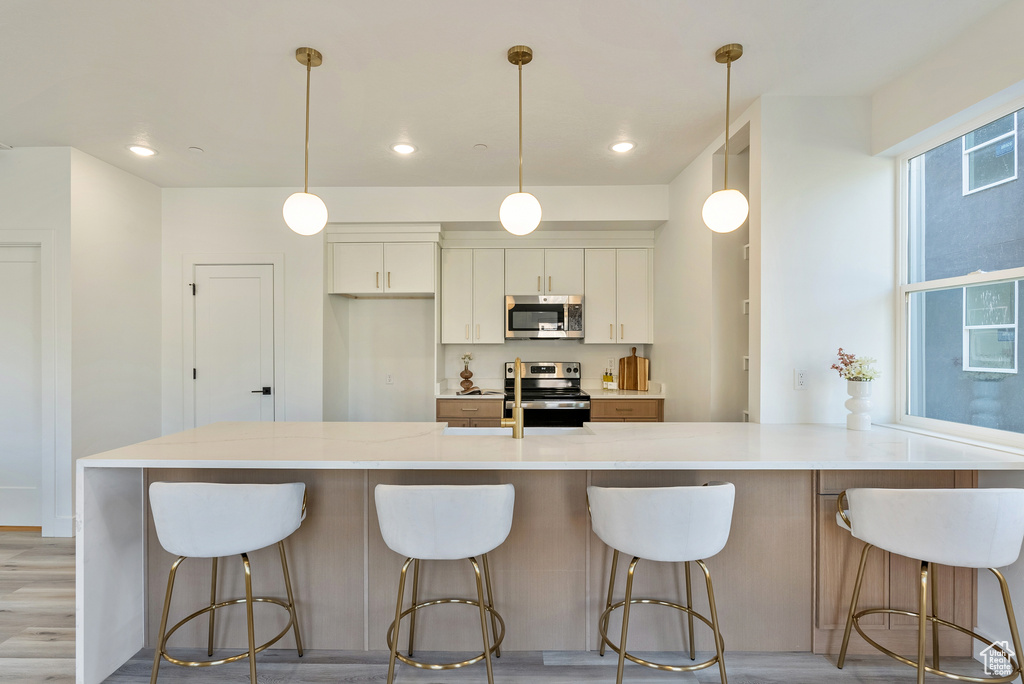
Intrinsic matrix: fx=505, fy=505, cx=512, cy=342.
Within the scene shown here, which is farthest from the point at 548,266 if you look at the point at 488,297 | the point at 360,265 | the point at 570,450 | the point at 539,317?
the point at 570,450

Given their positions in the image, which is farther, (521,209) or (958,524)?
(521,209)

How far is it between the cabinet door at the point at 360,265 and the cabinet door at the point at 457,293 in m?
0.58

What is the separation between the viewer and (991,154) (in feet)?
6.79

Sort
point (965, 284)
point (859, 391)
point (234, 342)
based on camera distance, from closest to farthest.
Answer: point (965, 284), point (859, 391), point (234, 342)

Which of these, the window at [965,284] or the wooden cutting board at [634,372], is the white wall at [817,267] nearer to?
the window at [965,284]

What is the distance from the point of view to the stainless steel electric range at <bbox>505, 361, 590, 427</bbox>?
160 inches

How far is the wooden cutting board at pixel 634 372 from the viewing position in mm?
4473

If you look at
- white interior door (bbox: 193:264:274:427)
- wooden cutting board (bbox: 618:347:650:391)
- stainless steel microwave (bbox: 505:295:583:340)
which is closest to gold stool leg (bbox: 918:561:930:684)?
wooden cutting board (bbox: 618:347:650:391)

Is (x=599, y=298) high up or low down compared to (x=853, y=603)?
up

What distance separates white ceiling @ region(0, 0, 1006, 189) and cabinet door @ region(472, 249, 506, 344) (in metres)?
1.17

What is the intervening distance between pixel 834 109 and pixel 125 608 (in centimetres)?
385

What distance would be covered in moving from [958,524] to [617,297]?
304 cm

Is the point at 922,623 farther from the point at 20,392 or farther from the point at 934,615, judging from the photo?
the point at 20,392

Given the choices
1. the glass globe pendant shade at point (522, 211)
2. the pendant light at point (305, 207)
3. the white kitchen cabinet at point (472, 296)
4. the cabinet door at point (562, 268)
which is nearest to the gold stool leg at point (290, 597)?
the pendant light at point (305, 207)
